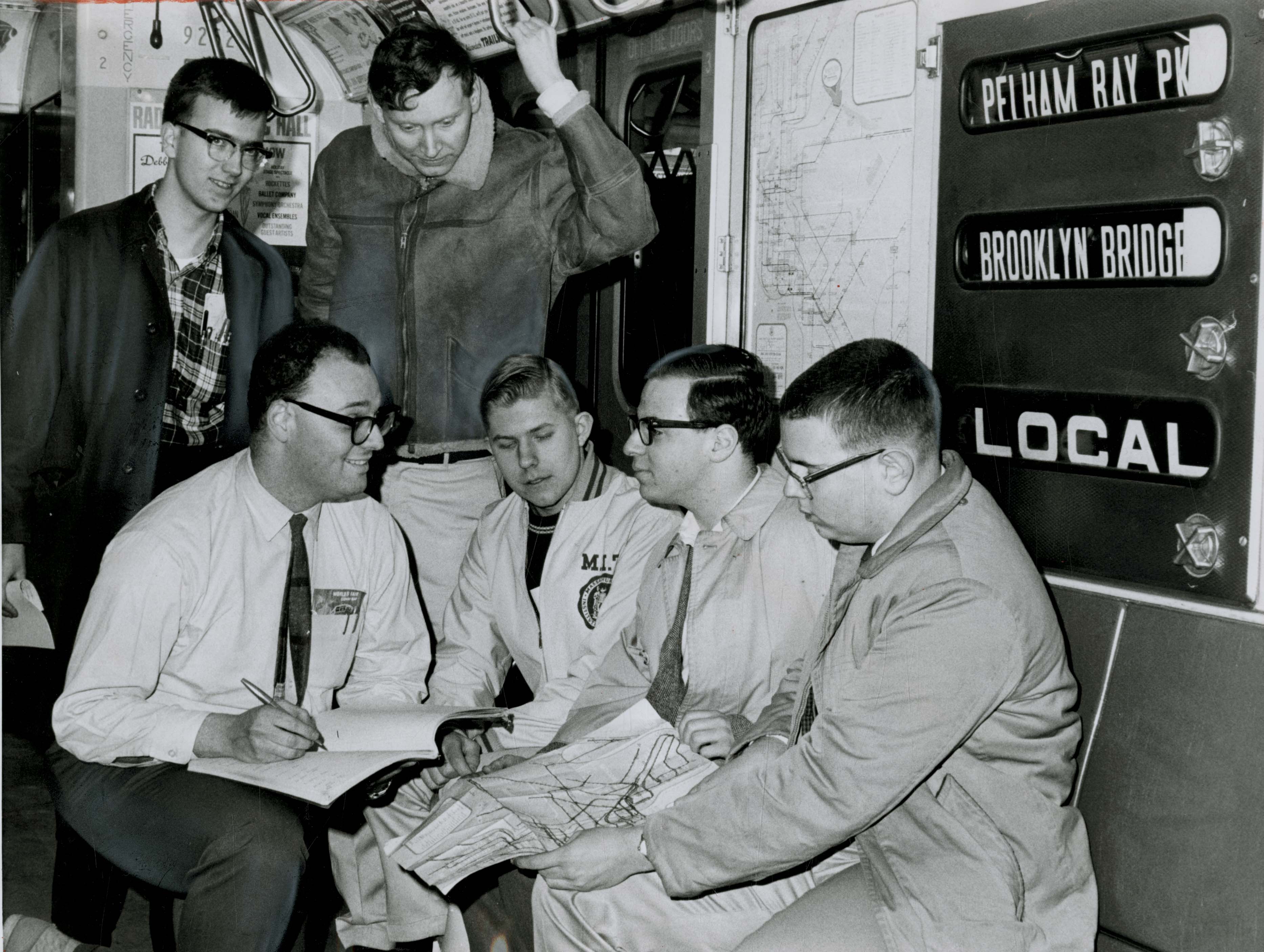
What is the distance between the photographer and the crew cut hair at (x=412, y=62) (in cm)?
296

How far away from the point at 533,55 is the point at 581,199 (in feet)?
1.19

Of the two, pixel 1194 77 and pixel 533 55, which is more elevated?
pixel 533 55

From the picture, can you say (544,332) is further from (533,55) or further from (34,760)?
(34,760)

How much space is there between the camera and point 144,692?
8.05 feet

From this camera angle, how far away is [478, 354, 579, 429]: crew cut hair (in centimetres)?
308

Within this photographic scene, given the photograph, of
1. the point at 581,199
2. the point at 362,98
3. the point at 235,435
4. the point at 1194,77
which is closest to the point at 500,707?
the point at 235,435

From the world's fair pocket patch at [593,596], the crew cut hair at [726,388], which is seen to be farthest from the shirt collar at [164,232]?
the world's fair pocket patch at [593,596]

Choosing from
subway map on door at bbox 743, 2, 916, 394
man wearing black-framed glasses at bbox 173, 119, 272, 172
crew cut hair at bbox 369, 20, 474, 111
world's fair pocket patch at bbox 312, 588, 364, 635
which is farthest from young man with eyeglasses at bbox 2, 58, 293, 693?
subway map on door at bbox 743, 2, 916, 394

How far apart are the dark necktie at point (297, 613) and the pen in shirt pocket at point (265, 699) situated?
76 mm

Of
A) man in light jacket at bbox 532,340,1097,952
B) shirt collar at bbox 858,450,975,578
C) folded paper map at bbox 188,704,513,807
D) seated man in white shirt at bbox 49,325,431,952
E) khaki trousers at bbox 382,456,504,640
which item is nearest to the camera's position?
man in light jacket at bbox 532,340,1097,952

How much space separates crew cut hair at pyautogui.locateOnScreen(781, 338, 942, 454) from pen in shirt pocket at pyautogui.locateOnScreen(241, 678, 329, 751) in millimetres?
1123

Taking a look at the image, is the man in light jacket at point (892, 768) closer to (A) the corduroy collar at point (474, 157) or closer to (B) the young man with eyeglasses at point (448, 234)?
(B) the young man with eyeglasses at point (448, 234)

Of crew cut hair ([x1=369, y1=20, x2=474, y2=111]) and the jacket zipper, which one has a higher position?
crew cut hair ([x1=369, y1=20, x2=474, y2=111])

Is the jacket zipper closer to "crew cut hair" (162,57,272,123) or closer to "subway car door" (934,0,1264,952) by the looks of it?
"crew cut hair" (162,57,272,123)
